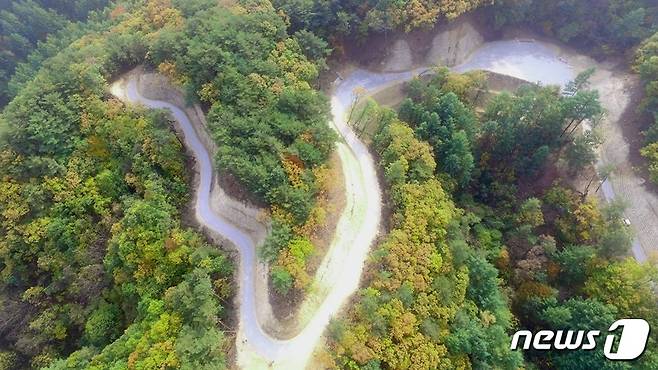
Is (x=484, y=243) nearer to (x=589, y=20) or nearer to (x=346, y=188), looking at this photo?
(x=346, y=188)

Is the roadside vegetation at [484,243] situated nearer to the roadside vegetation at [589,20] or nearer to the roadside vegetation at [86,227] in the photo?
the roadside vegetation at [589,20]

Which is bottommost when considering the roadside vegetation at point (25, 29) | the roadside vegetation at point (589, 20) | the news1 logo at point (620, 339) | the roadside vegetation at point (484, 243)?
the news1 logo at point (620, 339)

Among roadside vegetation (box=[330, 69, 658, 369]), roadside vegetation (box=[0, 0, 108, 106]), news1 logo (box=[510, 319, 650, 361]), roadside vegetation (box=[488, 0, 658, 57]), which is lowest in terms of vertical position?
news1 logo (box=[510, 319, 650, 361])

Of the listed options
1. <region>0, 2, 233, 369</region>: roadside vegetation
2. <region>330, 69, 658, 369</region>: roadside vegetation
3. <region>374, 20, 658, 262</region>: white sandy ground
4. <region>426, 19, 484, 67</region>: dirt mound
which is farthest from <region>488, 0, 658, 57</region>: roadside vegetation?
<region>0, 2, 233, 369</region>: roadside vegetation

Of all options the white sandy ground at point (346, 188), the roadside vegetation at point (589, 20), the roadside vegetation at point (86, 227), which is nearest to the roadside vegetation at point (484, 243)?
the white sandy ground at point (346, 188)

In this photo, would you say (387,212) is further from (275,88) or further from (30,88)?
(30,88)

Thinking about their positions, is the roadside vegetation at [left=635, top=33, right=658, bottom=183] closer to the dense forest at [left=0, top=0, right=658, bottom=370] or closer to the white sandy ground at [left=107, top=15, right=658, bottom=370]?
the dense forest at [left=0, top=0, right=658, bottom=370]

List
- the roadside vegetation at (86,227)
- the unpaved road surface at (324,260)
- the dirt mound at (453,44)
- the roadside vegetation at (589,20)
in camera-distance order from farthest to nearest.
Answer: the dirt mound at (453,44) → the roadside vegetation at (589,20) → the roadside vegetation at (86,227) → the unpaved road surface at (324,260)
